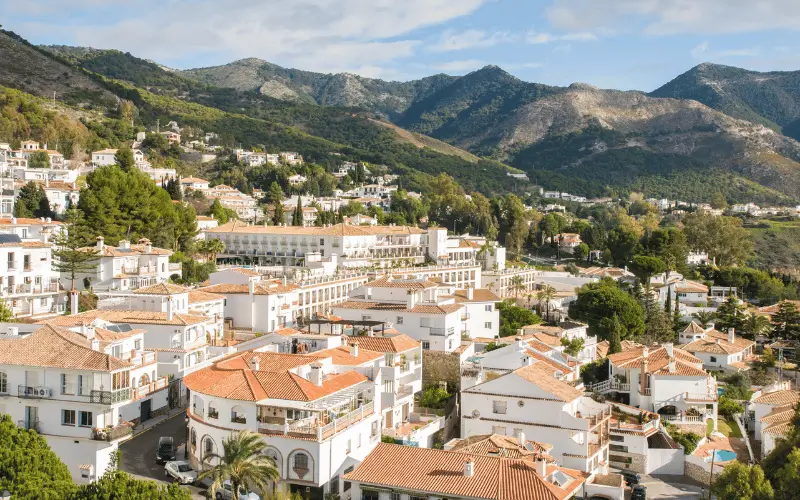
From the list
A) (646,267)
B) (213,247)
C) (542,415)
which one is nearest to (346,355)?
(542,415)

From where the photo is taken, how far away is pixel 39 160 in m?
75.7

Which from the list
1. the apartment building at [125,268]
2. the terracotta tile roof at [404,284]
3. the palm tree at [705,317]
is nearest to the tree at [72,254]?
the apartment building at [125,268]

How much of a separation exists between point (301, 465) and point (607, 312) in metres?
36.1

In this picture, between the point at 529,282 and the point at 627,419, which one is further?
the point at 529,282

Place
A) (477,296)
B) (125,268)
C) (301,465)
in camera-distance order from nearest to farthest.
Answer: (301,465) → (125,268) → (477,296)

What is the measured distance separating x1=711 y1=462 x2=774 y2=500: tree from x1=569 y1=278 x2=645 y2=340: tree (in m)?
30.9

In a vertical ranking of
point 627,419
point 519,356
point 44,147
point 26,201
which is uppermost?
point 44,147

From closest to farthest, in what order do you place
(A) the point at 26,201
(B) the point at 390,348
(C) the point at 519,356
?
(B) the point at 390,348
(C) the point at 519,356
(A) the point at 26,201

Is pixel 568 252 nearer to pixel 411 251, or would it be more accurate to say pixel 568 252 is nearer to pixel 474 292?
pixel 411 251

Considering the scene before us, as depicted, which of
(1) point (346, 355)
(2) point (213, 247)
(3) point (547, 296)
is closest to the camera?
(1) point (346, 355)

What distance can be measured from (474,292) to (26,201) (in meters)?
32.4

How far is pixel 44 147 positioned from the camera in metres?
84.4

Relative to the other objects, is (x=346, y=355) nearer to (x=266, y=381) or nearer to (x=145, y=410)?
(x=266, y=381)

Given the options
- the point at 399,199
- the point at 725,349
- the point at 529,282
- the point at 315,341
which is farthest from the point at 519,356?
the point at 399,199
